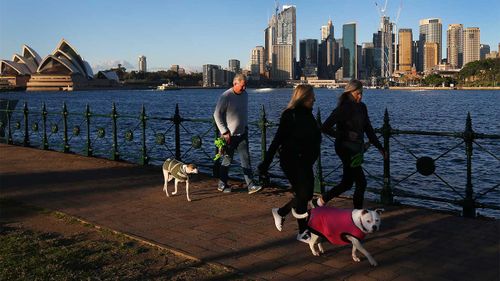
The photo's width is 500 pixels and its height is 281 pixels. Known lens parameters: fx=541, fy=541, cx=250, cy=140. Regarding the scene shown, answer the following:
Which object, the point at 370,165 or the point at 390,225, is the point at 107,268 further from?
the point at 370,165

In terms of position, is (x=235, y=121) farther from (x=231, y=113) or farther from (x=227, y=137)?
(x=227, y=137)

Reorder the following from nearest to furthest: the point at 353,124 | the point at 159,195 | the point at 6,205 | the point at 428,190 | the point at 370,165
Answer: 1. the point at 353,124
2. the point at 6,205
3. the point at 159,195
4. the point at 428,190
5. the point at 370,165

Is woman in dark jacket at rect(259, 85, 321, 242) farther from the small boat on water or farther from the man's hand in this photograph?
the small boat on water

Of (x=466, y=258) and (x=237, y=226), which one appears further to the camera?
(x=237, y=226)

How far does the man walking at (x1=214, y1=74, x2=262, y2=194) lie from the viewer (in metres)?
7.80

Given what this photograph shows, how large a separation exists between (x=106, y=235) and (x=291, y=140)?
2368 millimetres

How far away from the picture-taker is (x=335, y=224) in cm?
496

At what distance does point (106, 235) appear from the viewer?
599cm

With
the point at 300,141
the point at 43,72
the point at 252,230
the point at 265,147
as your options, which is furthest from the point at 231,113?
the point at 43,72

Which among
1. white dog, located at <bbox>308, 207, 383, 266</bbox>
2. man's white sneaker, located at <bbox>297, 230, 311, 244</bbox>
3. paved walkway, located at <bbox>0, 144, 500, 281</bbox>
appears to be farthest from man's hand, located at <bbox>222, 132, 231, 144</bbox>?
white dog, located at <bbox>308, 207, 383, 266</bbox>

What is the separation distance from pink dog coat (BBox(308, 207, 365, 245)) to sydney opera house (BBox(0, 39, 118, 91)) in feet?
461

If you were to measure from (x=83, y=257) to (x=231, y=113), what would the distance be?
3.41 metres

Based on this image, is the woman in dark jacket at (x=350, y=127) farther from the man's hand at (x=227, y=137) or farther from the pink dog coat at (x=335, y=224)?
the man's hand at (x=227, y=137)

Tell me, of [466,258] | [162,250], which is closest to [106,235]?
[162,250]
